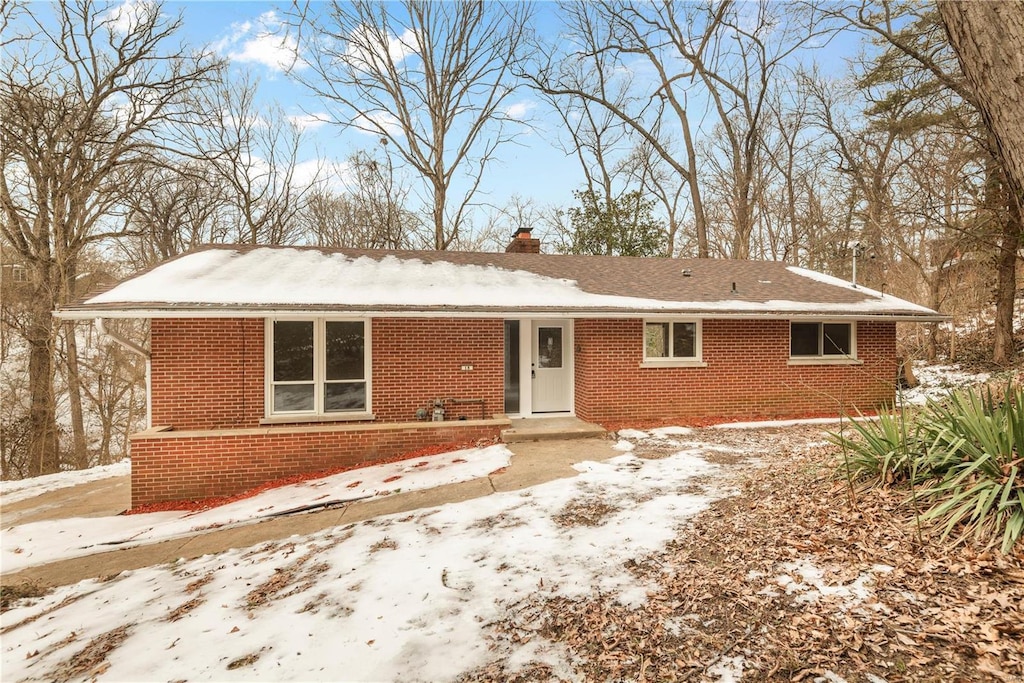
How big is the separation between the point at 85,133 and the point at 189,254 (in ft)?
25.3

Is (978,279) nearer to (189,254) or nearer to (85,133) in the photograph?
(189,254)

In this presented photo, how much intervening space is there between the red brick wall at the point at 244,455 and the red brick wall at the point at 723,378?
3.78 m

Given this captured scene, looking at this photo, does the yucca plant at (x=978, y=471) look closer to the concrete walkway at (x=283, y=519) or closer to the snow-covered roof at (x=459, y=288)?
the concrete walkway at (x=283, y=519)

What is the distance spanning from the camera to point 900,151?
1881 centimetres

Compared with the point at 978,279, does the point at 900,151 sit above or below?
above

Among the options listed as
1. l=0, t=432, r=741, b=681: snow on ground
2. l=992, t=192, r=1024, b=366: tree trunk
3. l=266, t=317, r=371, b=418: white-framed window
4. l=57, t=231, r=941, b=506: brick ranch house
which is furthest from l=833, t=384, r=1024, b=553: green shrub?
l=992, t=192, r=1024, b=366: tree trunk

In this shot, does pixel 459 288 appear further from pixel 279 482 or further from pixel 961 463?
pixel 961 463

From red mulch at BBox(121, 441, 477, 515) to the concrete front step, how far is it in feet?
2.48

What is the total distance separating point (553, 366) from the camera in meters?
11.0

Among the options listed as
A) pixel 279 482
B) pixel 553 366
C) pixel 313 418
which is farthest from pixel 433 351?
pixel 279 482

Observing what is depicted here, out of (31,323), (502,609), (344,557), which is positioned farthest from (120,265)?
(502,609)

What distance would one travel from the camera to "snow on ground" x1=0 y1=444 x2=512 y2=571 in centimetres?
647

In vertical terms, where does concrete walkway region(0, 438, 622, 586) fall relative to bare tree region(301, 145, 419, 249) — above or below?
below

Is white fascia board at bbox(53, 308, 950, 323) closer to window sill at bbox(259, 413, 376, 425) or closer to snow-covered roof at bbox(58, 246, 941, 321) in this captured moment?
snow-covered roof at bbox(58, 246, 941, 321)
